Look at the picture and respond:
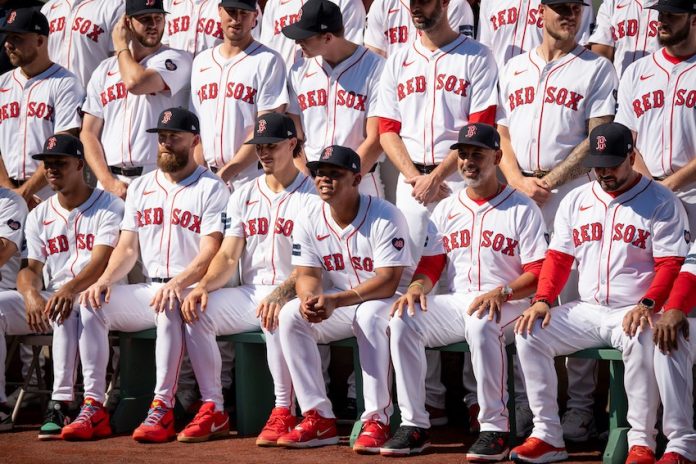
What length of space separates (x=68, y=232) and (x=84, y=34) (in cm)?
176

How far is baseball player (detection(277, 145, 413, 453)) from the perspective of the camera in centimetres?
625

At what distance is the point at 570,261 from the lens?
6.11 meters

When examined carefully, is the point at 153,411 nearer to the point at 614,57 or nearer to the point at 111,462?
the point at 111,462

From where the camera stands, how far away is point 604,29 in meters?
7.28

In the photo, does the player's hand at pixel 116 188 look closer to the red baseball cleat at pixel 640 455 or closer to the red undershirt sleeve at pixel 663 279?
the red undershirt sleeve at pixel 663 279

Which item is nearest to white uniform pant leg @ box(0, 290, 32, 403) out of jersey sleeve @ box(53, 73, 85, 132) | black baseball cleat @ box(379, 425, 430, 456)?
jersey sleeve @ box(53, 73, 85, 132)

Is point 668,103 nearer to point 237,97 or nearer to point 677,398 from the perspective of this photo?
point 677,398

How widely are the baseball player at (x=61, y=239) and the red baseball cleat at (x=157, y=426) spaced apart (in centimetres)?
90

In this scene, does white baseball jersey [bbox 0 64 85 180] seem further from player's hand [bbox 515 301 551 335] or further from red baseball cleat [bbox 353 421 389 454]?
player's hand [bbox 515 301 551 335]

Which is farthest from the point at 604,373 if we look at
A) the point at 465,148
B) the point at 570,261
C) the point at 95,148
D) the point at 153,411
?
the point at 95,148

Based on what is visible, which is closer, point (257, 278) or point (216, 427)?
point (216, 427)

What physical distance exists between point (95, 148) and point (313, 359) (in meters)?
2.45

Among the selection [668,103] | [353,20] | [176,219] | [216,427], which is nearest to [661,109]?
[668,103]

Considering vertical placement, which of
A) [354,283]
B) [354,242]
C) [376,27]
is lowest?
[354,283]
